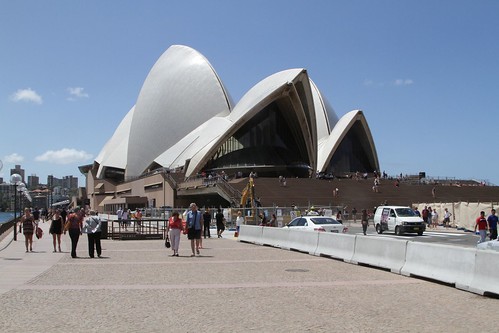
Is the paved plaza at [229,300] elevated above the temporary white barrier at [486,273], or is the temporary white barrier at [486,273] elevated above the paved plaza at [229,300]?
the temporary white barrier at [486,273]

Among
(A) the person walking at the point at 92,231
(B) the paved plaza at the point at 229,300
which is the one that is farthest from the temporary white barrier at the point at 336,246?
(A) the person walking at the point at 92,231

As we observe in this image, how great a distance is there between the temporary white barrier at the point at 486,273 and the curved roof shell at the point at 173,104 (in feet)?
203

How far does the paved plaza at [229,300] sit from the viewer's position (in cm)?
663

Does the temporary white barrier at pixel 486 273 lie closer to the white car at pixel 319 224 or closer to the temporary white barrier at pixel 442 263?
the temporary white barrier at pixel 442 263

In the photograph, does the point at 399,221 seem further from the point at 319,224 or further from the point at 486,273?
the point at 486,273

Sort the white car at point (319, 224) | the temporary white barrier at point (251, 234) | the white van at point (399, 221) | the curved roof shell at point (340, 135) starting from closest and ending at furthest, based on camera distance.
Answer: the white car at point (319, 224)
the temporary white barrier at point (251, 234)
the white van at point (399, 221)
the curved roof shell at point (340, 135)

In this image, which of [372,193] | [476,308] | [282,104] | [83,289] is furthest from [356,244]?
[282,104]

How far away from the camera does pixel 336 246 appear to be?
15.2 metres

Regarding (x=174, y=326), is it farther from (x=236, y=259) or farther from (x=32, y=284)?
(x=236, y=259)

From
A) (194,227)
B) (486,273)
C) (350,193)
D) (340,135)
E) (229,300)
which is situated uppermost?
(340,135)

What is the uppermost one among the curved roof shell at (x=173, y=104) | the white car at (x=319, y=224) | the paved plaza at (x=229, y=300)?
the curved roof shell at (x=173, y=104)

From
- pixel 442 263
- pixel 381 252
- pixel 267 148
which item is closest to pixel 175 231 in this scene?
pixel 381 252

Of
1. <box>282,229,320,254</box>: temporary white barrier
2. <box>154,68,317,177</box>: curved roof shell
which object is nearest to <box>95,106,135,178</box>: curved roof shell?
<box>154,68,317,177</box>: curved roof shell

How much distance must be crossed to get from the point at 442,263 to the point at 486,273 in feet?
4.63
